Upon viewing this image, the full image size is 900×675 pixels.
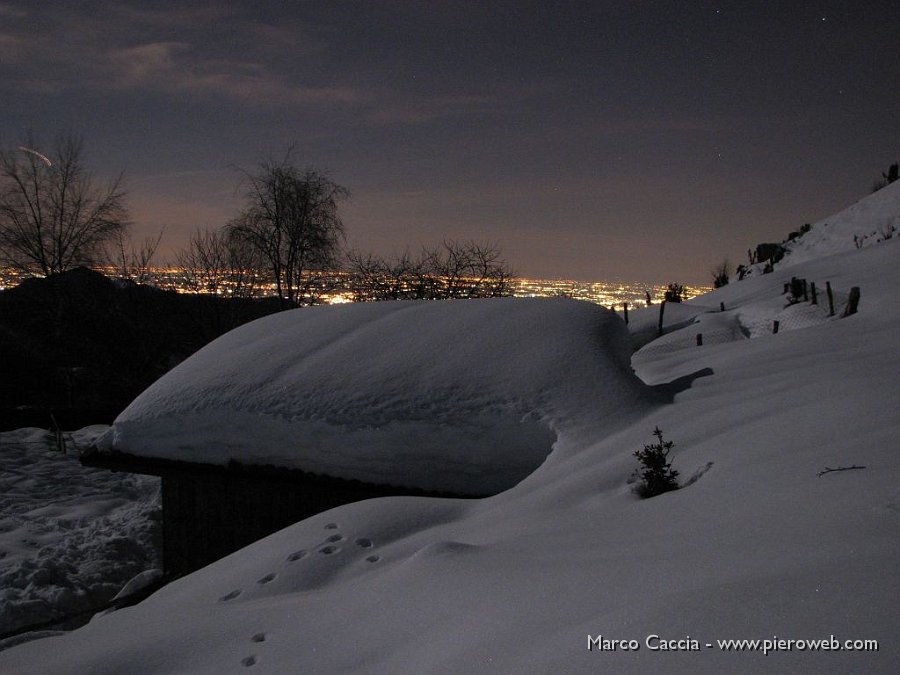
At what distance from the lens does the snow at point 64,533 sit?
20.1ft

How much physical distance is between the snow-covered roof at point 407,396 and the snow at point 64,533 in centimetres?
214

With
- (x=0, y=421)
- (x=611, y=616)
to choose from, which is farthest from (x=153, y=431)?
(x=0, y=421)

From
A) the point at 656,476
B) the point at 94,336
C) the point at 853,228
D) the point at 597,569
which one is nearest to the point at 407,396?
the point at 656,476

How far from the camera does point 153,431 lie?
5016 millimetres

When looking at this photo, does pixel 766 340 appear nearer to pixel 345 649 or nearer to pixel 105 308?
pixel 345 649

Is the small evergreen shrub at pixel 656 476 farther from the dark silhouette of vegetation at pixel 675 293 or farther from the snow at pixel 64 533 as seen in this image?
the dark silhouette of vegetation at pixel 675 293

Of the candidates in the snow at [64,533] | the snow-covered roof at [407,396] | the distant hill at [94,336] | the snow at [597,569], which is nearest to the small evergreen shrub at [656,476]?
the snow at [597,569]

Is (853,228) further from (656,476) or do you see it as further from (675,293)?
(656,476)

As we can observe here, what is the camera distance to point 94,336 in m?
21.3

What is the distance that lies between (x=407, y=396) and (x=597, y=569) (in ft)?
8.40

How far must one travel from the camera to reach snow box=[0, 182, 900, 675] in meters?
1.30

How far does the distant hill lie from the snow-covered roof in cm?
1099

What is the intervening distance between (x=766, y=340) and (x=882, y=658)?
204 inches

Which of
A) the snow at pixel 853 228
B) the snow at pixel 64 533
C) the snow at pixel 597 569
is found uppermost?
the snow at pixel 853 228
